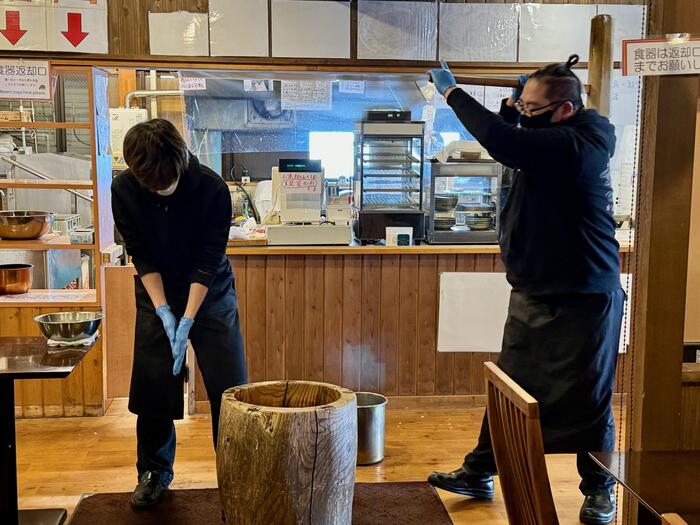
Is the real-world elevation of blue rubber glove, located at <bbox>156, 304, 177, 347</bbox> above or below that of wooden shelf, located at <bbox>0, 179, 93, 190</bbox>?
below

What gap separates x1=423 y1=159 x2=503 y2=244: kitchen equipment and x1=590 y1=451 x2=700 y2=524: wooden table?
9.45ft

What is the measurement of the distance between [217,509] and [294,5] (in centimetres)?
269

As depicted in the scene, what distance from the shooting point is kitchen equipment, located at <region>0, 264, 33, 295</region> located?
4.35 meters

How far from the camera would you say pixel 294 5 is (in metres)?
4.37

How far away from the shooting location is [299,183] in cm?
456

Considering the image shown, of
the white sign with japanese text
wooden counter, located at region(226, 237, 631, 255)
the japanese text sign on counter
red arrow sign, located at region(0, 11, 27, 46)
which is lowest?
wooden counter, located at region(226, 237, 631, 255)

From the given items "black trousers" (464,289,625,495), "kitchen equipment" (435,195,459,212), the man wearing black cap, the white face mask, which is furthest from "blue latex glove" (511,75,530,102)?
"kitchen equipment" (435,195,459,212)

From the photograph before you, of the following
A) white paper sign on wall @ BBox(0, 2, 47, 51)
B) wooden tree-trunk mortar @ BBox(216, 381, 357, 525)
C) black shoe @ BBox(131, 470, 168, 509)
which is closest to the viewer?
wooden tree-trunk mortar @ BBox(216, 381, 357, 525)

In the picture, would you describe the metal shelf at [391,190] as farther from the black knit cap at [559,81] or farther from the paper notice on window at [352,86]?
the black knit cap at [559,81]

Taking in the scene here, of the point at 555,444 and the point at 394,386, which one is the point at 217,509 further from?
the point at 394,386

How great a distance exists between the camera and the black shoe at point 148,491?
313cm

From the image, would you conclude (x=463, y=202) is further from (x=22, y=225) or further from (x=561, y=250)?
(x=22, y=225)

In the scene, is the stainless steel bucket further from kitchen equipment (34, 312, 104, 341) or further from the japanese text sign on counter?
the japanese text sign on counter

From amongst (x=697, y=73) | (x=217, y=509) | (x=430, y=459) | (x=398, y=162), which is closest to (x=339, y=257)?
(x=398, y=162)
